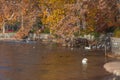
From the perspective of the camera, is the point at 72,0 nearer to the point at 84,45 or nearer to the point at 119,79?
the point at 119,79

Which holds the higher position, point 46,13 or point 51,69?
point 46,13

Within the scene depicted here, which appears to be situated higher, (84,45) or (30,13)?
(30,13)

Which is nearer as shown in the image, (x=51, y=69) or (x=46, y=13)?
(x=46, y=13)

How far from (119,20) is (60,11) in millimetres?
24067

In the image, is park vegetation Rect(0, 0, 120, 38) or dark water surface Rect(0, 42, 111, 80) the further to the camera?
dark water surface Rect(0, 42, 111, 80)

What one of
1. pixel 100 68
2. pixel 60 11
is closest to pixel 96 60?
pixel 100 68

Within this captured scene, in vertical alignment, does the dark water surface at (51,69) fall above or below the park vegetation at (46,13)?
below

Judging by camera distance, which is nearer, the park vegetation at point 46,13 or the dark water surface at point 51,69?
the park vegetation at point 46,13

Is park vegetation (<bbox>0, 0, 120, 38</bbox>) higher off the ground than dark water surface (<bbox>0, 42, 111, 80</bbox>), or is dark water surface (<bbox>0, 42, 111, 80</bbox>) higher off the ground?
park vegetation (<bbox>0, 0, 120, 38</bbox>)

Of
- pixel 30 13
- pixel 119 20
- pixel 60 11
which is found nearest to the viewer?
pixel 30 13

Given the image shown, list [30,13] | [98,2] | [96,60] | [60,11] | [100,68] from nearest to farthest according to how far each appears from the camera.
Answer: [30,13] < [60,11] < [98,2] < [100,68] < [96,60]

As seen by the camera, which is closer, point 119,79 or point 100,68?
point 119,79

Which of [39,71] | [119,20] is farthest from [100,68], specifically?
[119,20]

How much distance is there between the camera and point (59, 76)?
104 ft
